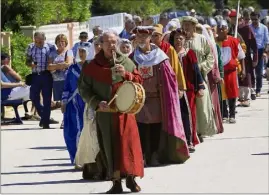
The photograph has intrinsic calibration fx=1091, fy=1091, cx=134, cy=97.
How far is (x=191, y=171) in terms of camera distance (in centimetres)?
1262

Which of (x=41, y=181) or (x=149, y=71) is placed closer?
(x=41, y=181)

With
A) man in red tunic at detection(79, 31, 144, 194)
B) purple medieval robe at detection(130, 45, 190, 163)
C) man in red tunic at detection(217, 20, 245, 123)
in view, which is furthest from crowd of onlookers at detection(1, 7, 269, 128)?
man in red tunic at detection(79, 31, 144, 194)

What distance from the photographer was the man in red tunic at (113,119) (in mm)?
10734

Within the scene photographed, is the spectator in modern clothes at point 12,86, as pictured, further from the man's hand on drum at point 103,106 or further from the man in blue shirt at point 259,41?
the man's hand on drum at point 103,106

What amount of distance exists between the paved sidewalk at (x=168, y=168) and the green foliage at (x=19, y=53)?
182 inches

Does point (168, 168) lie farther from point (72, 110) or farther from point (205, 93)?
point (205, 93)

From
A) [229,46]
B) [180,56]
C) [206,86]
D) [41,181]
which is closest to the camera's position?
[41,181]

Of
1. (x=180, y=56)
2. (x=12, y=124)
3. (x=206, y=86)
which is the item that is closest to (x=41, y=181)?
(x=180, y=56)

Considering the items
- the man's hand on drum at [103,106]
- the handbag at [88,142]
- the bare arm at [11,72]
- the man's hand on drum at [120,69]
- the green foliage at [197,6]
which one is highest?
the green foliage at [197,6]

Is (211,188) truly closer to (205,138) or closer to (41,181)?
(41,181)

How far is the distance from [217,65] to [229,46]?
1.56 m

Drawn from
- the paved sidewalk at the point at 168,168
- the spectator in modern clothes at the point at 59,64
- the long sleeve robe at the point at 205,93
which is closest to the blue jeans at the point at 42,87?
the spectator in modern clothes at the point at 59,64

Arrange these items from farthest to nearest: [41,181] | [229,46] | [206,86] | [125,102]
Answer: [229,46] → [206,86] → [41,181] → [125,102]

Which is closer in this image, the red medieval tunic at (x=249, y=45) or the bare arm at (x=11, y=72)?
the bare arm at (x=11, y=72)
